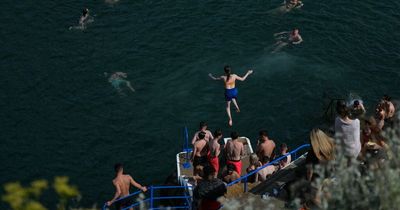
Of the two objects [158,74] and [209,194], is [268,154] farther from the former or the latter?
[158,74]

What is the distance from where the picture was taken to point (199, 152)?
23266 millimetres

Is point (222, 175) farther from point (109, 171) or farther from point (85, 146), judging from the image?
point (85, 146)

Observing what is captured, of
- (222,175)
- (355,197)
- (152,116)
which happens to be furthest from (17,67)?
(355,197)

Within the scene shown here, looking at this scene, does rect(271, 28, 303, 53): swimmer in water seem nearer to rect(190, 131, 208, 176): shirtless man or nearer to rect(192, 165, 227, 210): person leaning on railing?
rect(190, 131, 208, 176): shirtless man

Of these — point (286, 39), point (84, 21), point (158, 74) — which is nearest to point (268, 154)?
point (158, 74)

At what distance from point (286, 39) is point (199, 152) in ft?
47.1

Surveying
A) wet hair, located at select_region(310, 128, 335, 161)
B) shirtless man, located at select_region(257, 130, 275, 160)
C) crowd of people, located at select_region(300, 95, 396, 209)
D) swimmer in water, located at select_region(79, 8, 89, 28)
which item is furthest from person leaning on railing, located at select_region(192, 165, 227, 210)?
swimmer in water, located at select_region(79, 8, 89, 28)

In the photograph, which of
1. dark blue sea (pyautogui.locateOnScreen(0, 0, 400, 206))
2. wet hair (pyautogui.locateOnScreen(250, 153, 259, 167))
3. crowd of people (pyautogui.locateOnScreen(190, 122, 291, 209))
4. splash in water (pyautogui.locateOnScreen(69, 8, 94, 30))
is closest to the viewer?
crowd of people (pyautogui.locateOnScreen(190, 122, 291, 209))

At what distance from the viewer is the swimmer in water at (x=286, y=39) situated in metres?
35.2

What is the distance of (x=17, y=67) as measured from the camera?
113ft

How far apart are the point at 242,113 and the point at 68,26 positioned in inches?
502

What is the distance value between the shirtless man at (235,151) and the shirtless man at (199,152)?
0.79 m

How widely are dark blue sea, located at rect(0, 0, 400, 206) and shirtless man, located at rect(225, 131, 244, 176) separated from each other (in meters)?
5.22

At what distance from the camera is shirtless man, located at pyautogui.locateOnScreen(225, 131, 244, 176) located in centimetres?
2272
